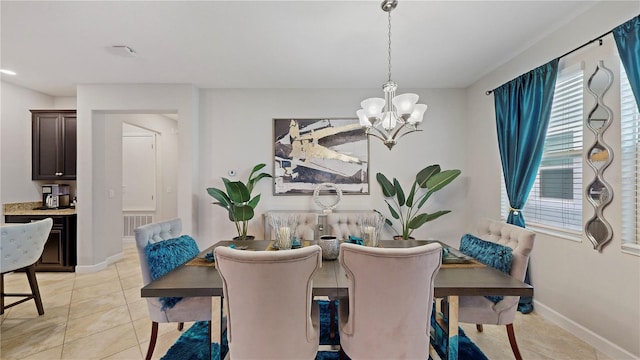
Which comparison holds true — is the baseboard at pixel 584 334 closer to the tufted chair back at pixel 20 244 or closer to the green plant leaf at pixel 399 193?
the green plant leaf at pixel 399 193

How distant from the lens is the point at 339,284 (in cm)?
149

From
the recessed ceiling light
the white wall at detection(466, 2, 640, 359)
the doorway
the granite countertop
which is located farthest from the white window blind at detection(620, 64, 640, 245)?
the doorway

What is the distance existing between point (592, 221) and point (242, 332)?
269cm

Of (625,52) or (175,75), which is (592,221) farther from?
(175,75)

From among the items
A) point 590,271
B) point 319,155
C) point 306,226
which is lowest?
point 590,271

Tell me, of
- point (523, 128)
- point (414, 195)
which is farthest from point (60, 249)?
point (523, 128)

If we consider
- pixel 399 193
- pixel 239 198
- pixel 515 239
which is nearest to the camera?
pixel 515 239

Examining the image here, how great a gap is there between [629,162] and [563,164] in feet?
1.83

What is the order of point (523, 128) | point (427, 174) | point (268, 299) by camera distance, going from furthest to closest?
point (427, 174) → point (523, 128) → point (268, 299)

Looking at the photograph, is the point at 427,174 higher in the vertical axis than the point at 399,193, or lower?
higher

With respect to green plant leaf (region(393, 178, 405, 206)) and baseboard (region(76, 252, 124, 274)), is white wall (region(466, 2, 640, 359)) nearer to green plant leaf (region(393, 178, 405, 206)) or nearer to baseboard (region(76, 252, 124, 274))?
green plant leaf (region(393, 178, 405, 206))

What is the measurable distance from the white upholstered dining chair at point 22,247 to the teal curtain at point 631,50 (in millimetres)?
4738

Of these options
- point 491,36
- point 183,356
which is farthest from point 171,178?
point 491,36

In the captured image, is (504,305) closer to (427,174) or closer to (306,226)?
(427,174)
